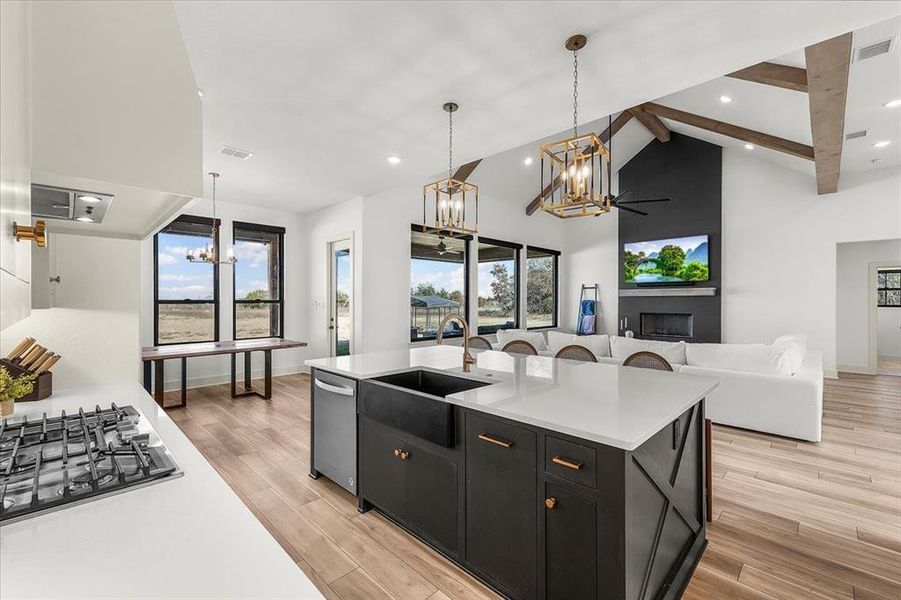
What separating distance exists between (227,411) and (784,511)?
16.8ft

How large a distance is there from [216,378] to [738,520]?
634 cm

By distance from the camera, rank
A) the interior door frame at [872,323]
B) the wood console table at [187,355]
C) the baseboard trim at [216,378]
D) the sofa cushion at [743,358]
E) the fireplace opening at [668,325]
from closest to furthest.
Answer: the sofa cushion at [743,358] → the wood console table at [187,355] → the baseboard trim at [216,378] → the interior door frame at [872,323] → the fireplace opening at [668,325]

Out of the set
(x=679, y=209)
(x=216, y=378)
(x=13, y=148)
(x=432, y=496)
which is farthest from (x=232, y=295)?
(x=679, y=209)

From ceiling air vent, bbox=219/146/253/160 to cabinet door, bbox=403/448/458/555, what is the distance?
3.48 meters

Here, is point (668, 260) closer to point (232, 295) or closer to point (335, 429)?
point (335, 429)

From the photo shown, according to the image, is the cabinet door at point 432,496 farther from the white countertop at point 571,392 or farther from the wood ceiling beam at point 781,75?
the wood ceiling beam at point 781,75

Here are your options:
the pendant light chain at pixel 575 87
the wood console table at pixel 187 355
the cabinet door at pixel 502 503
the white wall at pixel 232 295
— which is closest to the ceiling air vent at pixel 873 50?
the pendant light chain at pixel 575 87

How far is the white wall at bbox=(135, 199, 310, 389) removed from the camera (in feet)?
18.0

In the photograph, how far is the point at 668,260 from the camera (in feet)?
25.7

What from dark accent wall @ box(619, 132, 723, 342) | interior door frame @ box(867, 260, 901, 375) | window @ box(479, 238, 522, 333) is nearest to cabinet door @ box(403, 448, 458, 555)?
window @ box(479, 238, 522, 333)

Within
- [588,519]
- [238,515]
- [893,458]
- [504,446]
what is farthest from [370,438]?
[893,458]

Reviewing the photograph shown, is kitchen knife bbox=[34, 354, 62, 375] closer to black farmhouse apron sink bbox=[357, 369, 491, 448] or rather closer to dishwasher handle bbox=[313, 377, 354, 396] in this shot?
dishwasher handle bbox=[313, 377, 354, 396]

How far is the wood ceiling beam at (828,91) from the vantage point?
262cm

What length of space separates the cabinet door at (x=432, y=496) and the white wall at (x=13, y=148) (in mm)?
1693
